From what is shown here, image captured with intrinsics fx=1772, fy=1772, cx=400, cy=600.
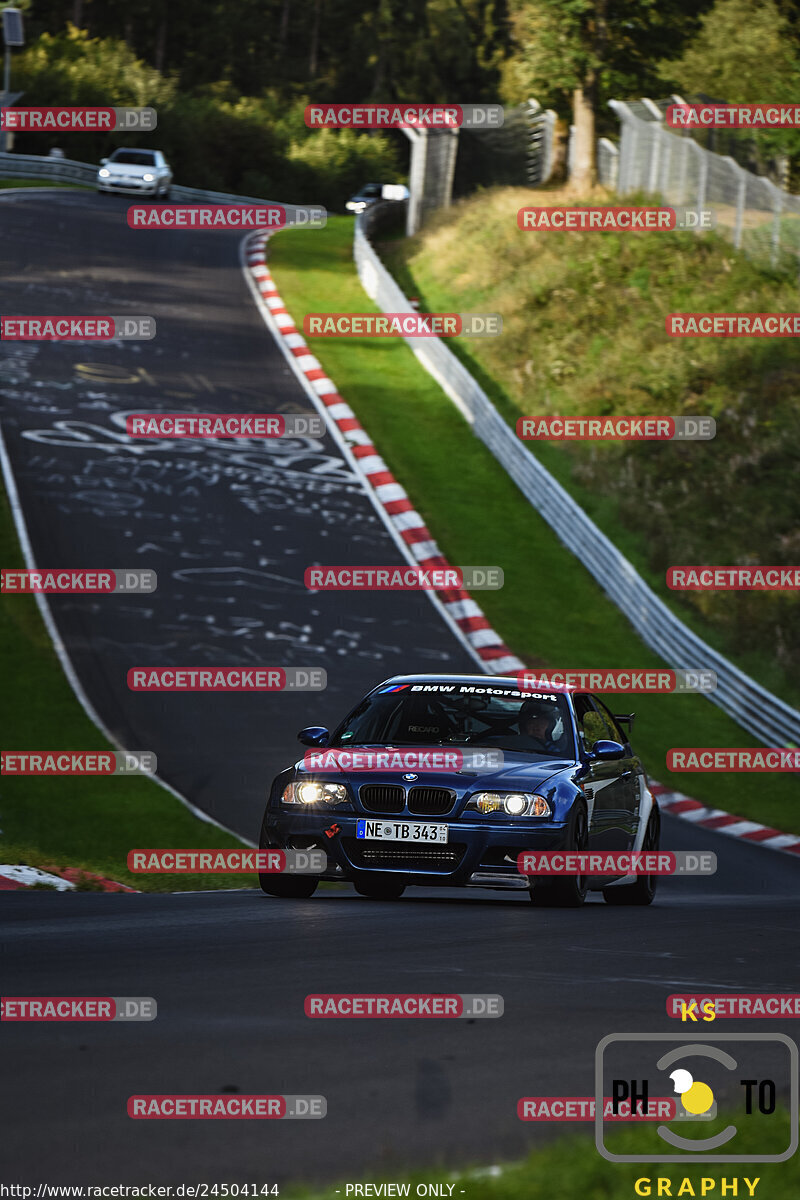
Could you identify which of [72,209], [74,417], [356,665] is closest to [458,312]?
[74,417]

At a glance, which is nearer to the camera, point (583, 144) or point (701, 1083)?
point (701, 1083)

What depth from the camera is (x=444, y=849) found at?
9867mm

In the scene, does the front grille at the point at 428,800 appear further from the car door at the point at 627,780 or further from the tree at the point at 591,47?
the tree at the point at 591,47

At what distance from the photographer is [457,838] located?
32.3 ft

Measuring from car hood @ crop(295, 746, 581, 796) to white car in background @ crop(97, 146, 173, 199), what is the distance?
4361 centimetres

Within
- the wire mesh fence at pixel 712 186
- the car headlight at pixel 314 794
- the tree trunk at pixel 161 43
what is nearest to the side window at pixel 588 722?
the car headlight at pixel 314 794

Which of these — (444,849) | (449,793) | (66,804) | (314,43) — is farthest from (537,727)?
(314,43)

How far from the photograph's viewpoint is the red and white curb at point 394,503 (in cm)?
2067

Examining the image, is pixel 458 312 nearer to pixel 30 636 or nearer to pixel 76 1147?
pixel 30 636

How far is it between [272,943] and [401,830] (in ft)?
6.39

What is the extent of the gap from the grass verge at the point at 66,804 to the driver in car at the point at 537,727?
2.76m

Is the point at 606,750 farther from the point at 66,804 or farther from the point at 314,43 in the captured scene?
the point at 314,43

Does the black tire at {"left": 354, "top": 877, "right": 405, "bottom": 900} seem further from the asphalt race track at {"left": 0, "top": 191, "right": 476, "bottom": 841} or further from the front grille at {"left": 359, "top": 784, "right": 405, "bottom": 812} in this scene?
the asphalt race track at {"left": 0, "top": 191, "right": 476, "bottom": 841}

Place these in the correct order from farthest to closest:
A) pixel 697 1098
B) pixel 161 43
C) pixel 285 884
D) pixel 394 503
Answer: pixel 161 43 → pixel 394 503 → pixel 285 884 → pixel 697 1098
